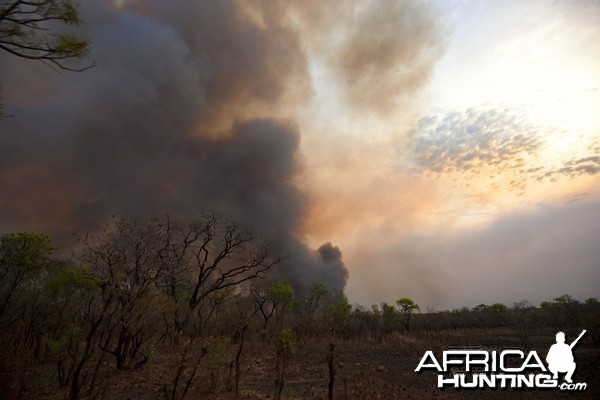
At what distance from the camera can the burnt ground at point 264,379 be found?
1307 centimetres

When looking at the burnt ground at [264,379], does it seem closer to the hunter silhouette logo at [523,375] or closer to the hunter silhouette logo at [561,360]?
the hunter silhouette logo at [523,375]

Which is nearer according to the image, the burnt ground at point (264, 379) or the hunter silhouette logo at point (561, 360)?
the burnt ground at point (264, 379)

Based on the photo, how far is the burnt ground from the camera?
13072 mm

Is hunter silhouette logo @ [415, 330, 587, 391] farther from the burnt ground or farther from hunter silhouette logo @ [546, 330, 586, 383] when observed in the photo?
the burnt ground

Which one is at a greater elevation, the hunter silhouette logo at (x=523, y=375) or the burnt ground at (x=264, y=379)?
the hunter silhouette logo at (x=523, y=375)

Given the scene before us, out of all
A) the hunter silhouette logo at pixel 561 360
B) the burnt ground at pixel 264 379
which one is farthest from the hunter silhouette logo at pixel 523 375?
the burnt ground at pixel 264 379

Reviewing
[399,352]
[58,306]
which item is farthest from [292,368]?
[58,306]

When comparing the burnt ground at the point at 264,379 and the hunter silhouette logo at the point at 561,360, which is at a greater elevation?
the hunter silhouette logo at the point at 561,360

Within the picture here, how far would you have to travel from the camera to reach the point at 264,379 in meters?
18.8

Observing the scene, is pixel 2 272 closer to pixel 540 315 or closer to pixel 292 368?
pixel 292 368

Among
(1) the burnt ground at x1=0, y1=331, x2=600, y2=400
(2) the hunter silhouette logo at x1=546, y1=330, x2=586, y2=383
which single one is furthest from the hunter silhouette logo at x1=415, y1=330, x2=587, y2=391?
(1) the burnt ground at x1=0, y1=331, x2=600, y2=400

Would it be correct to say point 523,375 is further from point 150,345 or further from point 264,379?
point 150,345

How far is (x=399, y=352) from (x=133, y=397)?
25893 mm

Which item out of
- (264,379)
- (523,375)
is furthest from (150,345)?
(523,375)
